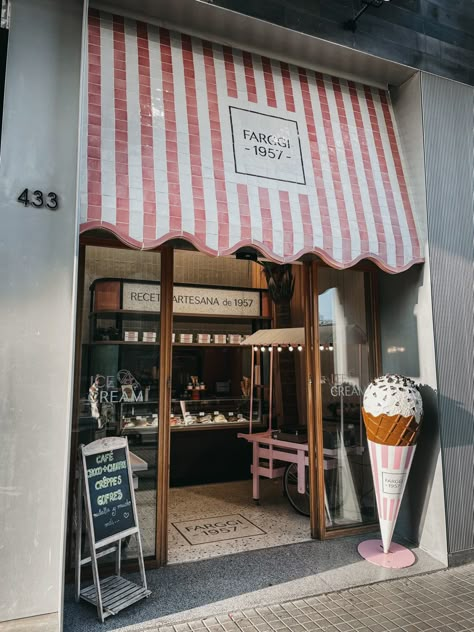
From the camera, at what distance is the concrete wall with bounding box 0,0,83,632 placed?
291 cm

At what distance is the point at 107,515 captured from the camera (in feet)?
11.2

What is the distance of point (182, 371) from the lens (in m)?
7.66

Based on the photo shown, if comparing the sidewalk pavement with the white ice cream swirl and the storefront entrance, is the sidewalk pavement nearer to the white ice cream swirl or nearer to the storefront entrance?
the storefront entrance

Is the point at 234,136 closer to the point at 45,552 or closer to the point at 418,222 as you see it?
the point at 418,222


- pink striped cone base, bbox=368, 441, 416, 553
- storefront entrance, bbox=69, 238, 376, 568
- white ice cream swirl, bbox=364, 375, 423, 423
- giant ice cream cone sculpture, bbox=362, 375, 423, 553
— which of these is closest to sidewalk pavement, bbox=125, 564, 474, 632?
pink striped cone base, bbox=368, 441, 416, 553

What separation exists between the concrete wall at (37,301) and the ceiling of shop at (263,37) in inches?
27.9

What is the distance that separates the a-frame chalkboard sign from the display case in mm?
411

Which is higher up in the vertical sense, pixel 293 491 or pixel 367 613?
pixel 293 491

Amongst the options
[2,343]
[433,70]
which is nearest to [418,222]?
[433,70]

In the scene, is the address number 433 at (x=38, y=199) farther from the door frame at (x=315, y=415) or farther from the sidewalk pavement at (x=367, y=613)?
the sidewalk pavement at (x=367, y=613)

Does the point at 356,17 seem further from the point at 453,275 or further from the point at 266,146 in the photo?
the point at 453,275

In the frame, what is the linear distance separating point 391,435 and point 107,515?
8.02 ft

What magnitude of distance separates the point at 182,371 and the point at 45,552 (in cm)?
477

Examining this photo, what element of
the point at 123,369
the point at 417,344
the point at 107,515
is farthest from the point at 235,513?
the point at 417,344
